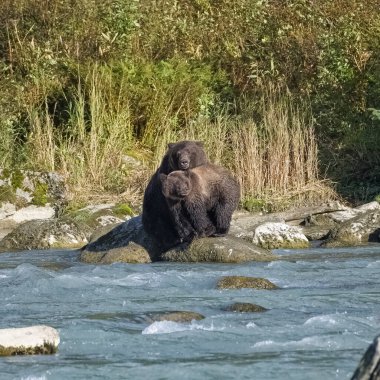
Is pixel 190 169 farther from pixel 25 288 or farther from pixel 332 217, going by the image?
pixel 332 217

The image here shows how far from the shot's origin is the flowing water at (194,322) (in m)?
6.71

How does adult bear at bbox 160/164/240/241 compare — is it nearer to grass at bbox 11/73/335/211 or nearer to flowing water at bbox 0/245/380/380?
flowing water at bbox 0/245/380/380

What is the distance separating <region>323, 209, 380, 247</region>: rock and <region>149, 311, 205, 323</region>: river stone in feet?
17.8

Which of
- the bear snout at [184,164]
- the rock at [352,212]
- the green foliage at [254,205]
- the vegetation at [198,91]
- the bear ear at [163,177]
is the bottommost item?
the rock at [352,212]

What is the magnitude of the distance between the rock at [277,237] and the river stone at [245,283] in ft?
10.9

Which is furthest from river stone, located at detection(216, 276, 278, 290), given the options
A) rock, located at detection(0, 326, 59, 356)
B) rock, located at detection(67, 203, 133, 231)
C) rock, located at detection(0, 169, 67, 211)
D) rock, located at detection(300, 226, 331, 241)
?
rock, located at detection(0, 169, 67, 211)

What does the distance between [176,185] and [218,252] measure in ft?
2.56

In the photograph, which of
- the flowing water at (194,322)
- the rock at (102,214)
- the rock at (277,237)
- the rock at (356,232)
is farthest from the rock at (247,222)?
the rock at (102,214)

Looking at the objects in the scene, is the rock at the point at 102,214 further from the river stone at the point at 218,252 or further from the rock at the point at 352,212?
the river stone at the point at 218,252

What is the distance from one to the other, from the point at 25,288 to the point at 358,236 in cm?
498

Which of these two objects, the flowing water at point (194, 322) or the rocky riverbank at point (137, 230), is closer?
the flowing water at point (194, 322)

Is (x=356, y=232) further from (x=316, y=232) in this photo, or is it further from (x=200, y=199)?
(x=200, y=199)

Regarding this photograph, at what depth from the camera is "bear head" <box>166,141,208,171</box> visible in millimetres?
11852

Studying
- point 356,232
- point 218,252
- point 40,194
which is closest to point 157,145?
point 40,194
